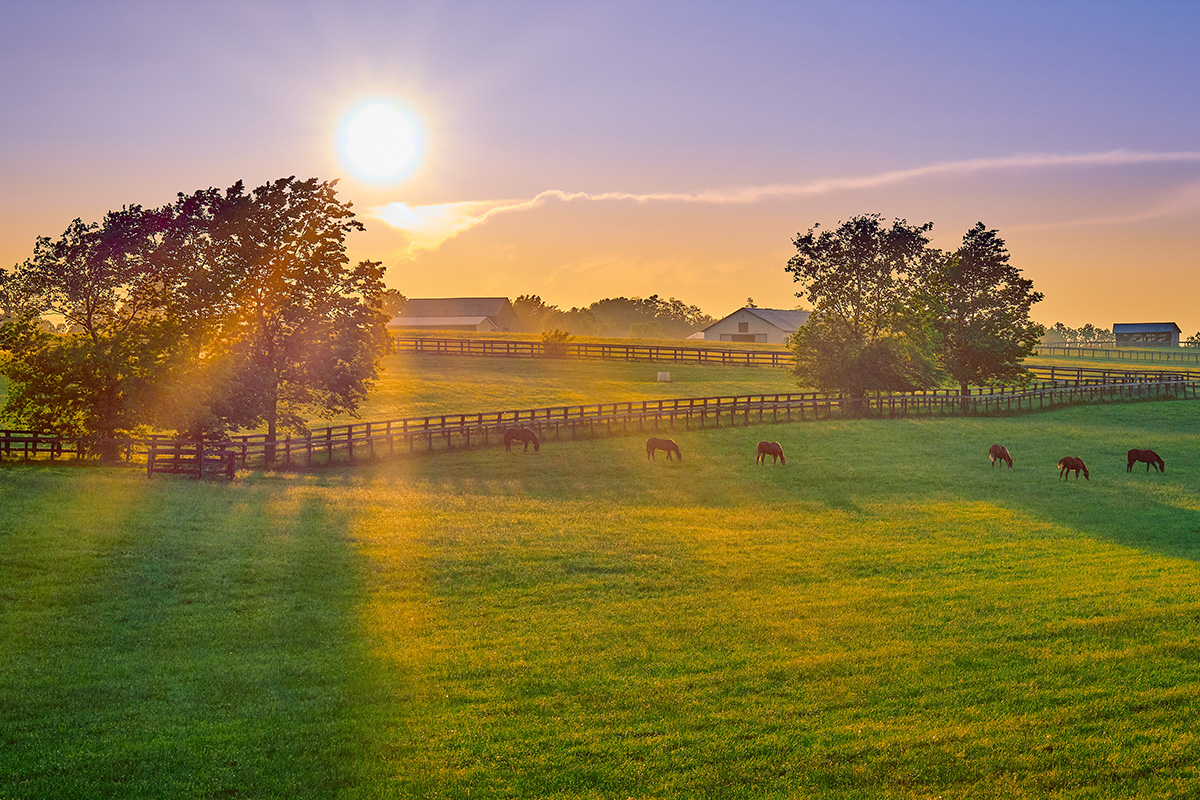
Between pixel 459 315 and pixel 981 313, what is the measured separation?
295 ft

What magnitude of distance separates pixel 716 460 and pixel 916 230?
30627mm

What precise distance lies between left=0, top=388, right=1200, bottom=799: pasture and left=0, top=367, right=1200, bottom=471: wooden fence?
4.35 meters

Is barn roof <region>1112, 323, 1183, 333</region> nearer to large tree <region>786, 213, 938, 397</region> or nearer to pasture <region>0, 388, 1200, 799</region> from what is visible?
large tree <region>786, 213, 938, 397</region>

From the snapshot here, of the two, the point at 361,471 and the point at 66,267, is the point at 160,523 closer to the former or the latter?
the point at 361,471

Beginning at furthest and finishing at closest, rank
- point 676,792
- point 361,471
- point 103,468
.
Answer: point 361,471 → point 103,468 → point 676,792

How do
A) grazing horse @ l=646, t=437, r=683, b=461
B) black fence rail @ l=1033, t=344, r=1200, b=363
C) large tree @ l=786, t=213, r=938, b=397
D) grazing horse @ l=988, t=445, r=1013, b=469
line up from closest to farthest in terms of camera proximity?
grazing horse @ l=988, t=445, r=1013, b=469 → grazing horse @ l=646, t=437, r=683, b=461 → large tree @ l=786, t=213, r=938, b=397 → black fence rail @ l=1033, t=344, r=1200, b=363

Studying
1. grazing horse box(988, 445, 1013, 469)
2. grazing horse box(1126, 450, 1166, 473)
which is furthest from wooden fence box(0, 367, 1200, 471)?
grazing horse box(1126, 450, 1166, 473)

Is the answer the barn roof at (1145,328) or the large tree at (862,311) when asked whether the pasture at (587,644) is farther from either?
the barn roof at (1145,328)

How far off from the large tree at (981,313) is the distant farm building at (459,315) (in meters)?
83.5

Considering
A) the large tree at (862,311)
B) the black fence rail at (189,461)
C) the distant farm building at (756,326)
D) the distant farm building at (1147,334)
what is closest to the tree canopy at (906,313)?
the large tree at (862,311)

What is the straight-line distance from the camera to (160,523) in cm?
2206

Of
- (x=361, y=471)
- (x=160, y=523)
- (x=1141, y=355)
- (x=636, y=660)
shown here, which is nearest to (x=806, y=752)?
(x=636, y=660)

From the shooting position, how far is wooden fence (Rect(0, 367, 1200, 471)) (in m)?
31.7

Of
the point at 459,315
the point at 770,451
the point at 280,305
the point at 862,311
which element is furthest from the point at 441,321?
the point at 770,451
